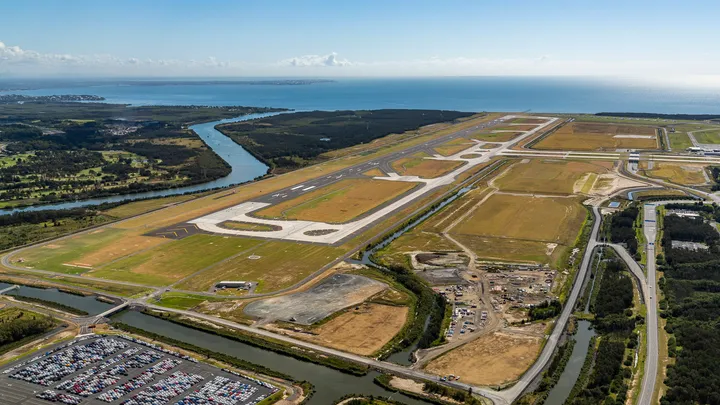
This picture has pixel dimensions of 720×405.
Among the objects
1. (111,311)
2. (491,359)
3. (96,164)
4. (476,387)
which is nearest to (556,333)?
(491,359)

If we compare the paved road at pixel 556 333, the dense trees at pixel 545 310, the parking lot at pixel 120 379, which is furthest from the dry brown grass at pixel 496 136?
the parking lot at pixel 120 379

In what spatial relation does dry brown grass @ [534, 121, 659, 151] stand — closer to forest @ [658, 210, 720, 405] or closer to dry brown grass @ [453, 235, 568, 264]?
forest @ [658, 210, 720, 405]

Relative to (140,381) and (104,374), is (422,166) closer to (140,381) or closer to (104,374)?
(140,381)

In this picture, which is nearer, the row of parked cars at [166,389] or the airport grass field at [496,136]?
the row of parked cars at [166,389]

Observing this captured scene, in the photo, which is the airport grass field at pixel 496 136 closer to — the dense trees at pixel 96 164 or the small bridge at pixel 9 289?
the dense trees at pixel 96 164

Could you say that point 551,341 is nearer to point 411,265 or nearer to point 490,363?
point 490,363

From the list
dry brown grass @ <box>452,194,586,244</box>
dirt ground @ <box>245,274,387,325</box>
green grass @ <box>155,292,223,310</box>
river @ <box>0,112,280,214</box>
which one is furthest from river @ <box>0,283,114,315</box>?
dry brown grass @ <box>452,194,586,244</box>
